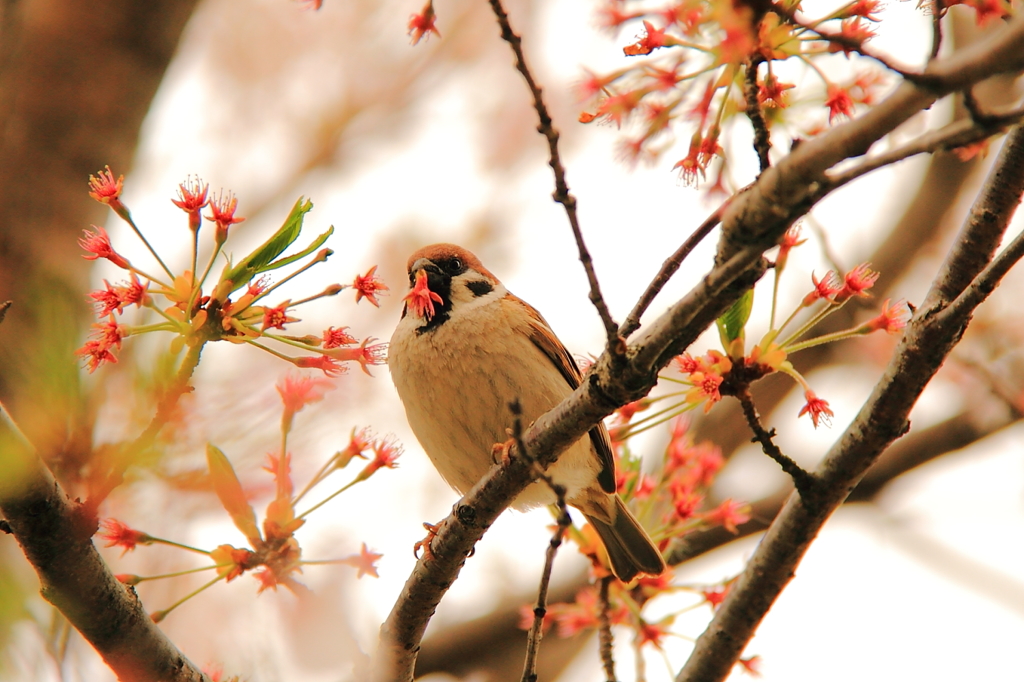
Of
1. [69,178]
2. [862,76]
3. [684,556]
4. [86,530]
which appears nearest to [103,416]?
[86,530]

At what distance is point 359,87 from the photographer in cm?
866

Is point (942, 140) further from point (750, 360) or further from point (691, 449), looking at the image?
point (691, 449)

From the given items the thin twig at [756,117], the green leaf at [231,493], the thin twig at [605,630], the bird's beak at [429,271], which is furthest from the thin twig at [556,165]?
the bird's beak at [429,271]

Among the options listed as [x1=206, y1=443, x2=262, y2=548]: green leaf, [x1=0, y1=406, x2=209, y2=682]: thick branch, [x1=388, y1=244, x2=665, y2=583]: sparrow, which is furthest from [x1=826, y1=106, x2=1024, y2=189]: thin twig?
[x1=388, y1=244, x2=665, y2=583]: sparrow

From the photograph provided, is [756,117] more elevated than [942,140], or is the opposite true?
[756,117]

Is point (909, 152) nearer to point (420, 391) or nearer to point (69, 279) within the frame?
point (420, 391)

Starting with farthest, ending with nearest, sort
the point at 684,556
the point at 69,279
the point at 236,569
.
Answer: the point at 684,556
the point at 69,279
the point at 236,569

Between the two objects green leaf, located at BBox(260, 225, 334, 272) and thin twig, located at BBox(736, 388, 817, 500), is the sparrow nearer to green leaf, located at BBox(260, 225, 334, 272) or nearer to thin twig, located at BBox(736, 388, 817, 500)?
thin twig, located at BBox(736, 388, 817, 500)

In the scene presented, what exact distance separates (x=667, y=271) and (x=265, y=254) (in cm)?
105

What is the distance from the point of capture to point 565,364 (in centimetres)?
477

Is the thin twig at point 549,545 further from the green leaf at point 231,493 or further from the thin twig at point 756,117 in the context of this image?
the thin twig at point 756,117

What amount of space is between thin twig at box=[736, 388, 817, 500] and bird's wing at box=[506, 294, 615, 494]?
134 centimetres

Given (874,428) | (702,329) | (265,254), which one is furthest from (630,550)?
(265,254)

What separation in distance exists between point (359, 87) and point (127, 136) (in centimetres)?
401
